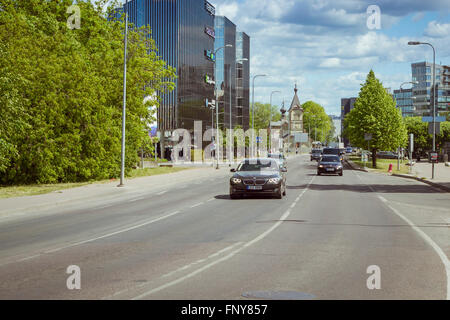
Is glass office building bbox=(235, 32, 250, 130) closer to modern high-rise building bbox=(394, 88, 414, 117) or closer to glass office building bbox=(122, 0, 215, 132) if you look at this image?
glass office building bbox=(122, 0, 215, 132)

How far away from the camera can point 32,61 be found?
93.7 ft

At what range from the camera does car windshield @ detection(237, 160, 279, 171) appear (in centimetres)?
2111

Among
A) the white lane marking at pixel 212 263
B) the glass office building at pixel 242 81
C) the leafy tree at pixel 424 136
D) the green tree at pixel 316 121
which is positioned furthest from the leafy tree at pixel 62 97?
the green tree at pixel 316 121

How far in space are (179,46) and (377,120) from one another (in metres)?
34.2

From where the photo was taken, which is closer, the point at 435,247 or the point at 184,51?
the point at 435,247

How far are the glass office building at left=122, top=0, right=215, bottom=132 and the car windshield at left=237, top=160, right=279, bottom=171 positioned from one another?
5628cm

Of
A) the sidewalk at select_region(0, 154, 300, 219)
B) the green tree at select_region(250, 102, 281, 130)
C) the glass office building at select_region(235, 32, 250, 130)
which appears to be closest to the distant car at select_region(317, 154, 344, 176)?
the sidewalk at select_region(0, 154, 300, 219)

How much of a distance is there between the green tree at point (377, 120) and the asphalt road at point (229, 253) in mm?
41390

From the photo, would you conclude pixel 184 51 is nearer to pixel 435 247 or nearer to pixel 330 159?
pixel 330 159

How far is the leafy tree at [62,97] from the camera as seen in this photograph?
28000 millimetres

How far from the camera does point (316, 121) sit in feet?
607

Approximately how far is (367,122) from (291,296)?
177 feet

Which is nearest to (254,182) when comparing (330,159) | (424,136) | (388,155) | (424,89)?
(330,159)

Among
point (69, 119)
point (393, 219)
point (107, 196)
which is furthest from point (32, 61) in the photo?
point (393, 219)
